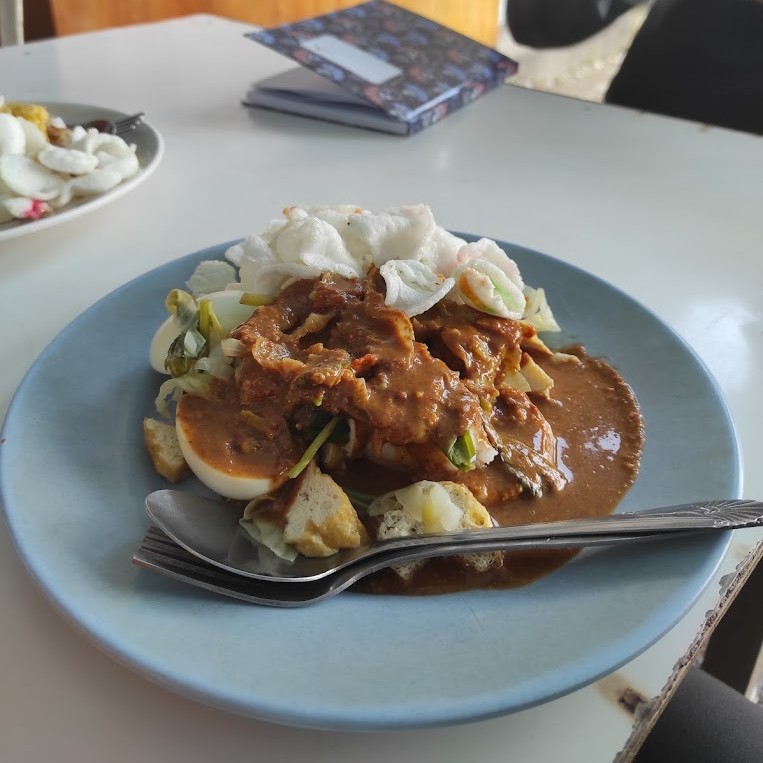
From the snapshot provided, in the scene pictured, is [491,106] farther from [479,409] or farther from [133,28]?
[479,409]

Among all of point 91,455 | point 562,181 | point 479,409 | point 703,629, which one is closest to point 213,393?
point 91,455

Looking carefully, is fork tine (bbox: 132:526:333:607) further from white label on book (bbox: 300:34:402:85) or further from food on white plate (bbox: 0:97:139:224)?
white label on book (bbox: 300:34:402:85)

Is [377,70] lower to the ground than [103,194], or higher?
higher

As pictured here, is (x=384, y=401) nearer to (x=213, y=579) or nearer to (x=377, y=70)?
(x=213, y=579)

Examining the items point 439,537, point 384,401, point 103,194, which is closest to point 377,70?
point 103,194

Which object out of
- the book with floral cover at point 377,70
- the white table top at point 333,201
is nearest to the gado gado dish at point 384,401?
the white table top at point 333,201
